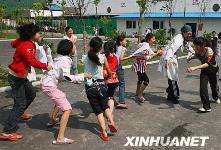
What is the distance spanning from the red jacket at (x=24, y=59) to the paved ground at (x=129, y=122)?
Result: 119cm

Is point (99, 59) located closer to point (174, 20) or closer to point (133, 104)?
point (133, 104)

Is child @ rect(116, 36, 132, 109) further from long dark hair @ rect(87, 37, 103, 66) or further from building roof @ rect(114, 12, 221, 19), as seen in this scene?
building roof @ rect(114, 12, 221, 19)

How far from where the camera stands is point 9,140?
5.99 metres

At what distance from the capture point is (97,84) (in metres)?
6.05

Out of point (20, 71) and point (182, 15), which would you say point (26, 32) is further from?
point (182, 15)

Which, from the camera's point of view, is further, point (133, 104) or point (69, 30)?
point (69, 30)

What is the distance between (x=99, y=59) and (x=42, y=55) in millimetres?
2509

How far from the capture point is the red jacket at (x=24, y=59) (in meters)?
5.77

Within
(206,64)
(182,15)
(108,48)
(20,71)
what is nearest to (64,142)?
(20,71)

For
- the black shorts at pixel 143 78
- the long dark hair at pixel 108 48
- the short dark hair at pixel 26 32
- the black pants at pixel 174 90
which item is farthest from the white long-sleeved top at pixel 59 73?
the black pants at pixel 174 90

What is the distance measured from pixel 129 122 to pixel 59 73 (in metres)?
1.93

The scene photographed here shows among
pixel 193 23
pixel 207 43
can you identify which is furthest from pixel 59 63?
pixel 193 23

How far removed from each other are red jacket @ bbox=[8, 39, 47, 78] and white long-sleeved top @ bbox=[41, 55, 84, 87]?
0.73 ft

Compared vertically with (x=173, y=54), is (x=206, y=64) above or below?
below
